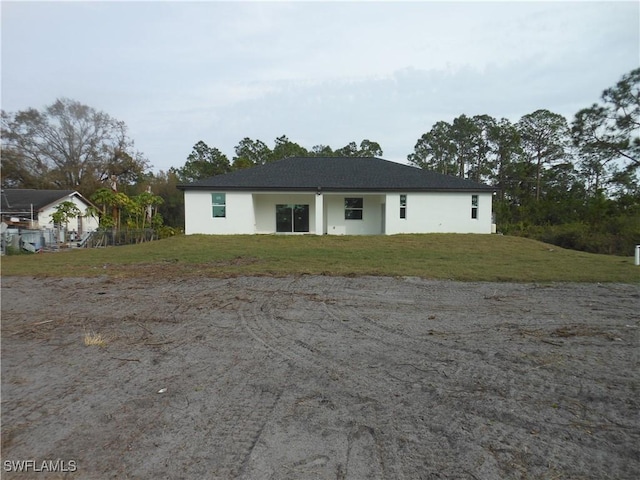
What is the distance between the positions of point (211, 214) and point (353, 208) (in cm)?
843

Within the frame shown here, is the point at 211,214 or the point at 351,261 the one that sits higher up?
the point at 211,214

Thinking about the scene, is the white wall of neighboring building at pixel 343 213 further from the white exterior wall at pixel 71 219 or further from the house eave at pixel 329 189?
the white exterior wall at pixel 71 219

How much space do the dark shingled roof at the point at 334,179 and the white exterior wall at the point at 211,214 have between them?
0.48 meters

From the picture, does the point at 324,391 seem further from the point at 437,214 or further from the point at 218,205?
the point at 437,214

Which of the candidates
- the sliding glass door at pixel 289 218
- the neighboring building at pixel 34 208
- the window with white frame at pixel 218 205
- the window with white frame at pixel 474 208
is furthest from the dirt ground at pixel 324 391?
the neighboring building at pixel 34 208

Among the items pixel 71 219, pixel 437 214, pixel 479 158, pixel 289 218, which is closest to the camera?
pixel 437 214

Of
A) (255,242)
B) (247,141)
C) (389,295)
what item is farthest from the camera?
(247,141)

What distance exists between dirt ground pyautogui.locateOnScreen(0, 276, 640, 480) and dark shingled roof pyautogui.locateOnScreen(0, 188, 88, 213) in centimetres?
3021

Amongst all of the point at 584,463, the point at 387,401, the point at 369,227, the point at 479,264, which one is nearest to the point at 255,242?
the point at 369,227

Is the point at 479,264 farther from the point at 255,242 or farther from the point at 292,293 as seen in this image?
the point at 255,242

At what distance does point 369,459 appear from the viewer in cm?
257

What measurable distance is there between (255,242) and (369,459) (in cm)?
1668

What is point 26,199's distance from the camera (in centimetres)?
3228

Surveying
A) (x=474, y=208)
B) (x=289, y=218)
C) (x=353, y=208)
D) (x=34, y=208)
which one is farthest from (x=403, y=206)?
(x=34, y=208)
